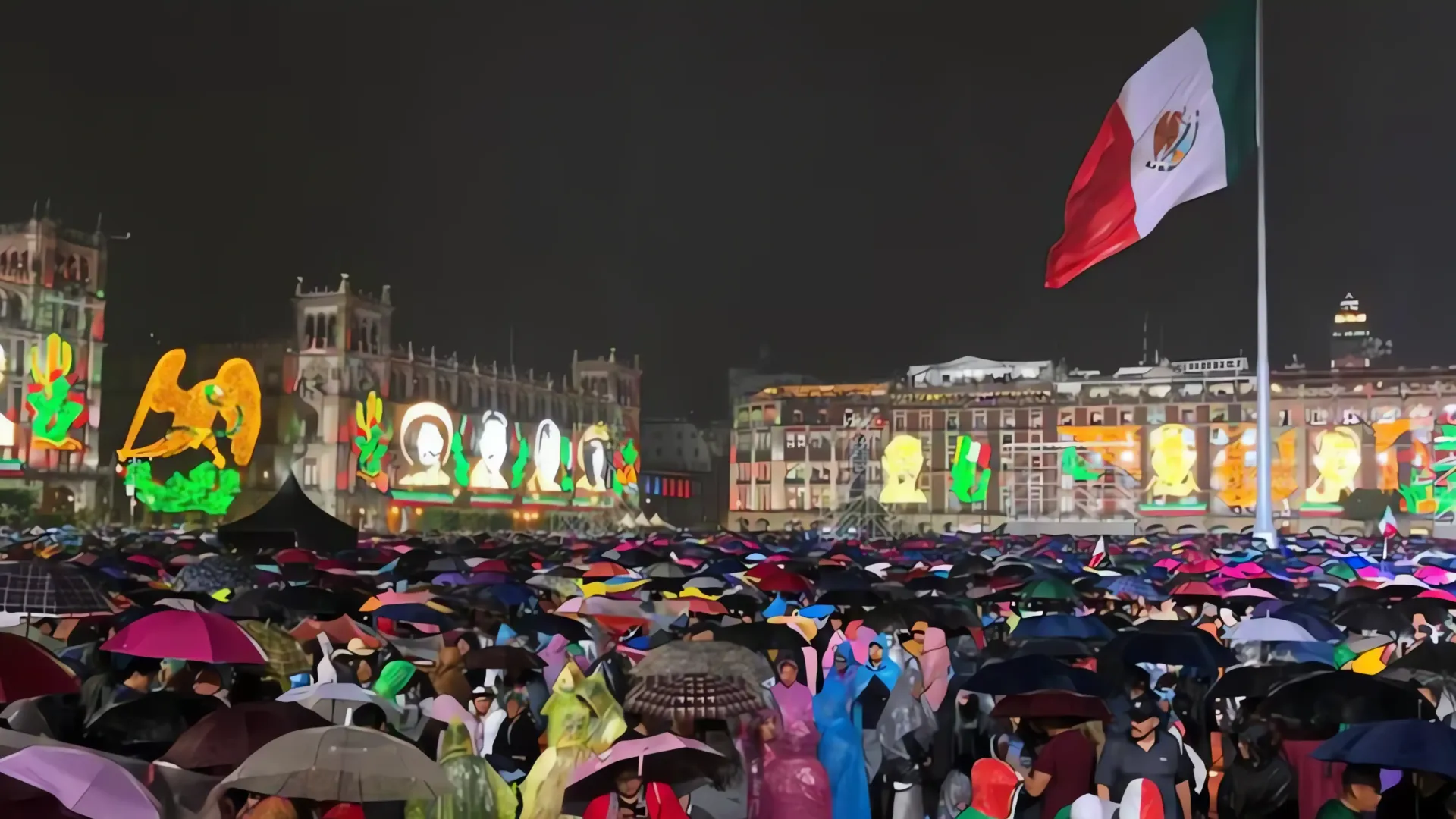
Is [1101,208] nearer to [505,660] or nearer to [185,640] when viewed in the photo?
[505,660]

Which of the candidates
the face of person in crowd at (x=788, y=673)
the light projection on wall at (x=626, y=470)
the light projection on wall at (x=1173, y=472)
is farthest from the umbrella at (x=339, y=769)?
the light projection on wall at (x=626, y=470)

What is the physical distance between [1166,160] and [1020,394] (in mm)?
68229

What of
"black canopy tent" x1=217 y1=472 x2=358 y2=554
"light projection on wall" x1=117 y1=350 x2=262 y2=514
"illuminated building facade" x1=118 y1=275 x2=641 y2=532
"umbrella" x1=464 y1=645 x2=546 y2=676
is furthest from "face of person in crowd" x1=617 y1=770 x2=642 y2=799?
"illuminated building facade" x1=118 y1=275 x2=641 y2=532

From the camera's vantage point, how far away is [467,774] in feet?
20.4

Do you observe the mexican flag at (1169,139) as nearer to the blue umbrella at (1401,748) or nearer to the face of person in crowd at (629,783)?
the blue umbrella at (1401,748)

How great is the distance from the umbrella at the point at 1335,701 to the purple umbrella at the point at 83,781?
5.03 m

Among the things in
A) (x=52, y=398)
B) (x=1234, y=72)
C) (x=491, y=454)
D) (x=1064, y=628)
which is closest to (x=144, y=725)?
(x=1064, y=628)

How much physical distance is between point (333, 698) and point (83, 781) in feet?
8.44

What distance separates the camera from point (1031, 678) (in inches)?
299

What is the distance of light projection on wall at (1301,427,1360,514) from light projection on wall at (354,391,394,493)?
1830 inches

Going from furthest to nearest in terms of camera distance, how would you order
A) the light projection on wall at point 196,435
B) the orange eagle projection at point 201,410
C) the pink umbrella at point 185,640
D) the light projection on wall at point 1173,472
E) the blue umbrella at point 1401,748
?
the light projection on wall at point 1173,472 → the orange eagle projection at point 201,410 → the light projection on wall at point 196,435 → the pink umbrella at point 185,640 → the blue umbrella at point 1401,748

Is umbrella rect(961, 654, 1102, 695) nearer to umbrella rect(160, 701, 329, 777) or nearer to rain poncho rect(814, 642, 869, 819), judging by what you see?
rain poncho rect(814, 642, 869, 819)

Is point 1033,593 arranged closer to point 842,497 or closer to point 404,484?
point 404,484

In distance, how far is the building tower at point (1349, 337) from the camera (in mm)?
94688
